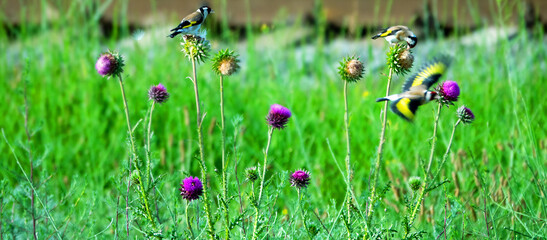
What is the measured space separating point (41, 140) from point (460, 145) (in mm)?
1854

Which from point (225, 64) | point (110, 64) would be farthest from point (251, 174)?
point (110, 64)

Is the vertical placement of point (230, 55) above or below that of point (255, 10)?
below

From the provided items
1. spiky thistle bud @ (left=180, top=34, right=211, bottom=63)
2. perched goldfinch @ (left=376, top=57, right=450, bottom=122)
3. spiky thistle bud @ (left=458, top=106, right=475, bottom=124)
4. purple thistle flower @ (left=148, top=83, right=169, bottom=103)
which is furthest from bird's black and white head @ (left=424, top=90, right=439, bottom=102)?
purple thistle flower @ (left=148, top=83, right=169, bottom=103)

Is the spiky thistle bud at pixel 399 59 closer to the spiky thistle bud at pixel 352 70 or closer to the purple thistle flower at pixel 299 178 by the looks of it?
the spiky thistle bud at pixel 352 70

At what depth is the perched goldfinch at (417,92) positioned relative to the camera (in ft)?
3.60

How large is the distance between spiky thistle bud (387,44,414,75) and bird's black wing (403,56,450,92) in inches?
Result: 2.6

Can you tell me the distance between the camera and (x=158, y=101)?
1300 millimetres

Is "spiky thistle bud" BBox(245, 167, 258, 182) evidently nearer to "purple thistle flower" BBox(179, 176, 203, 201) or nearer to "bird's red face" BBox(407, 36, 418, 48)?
"purple thistle flower" BBox(179, 176, 203, 201)

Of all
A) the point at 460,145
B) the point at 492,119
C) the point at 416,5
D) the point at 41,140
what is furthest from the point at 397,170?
the point at 416,5

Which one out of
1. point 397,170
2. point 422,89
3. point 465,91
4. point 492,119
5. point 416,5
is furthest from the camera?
point 416,5

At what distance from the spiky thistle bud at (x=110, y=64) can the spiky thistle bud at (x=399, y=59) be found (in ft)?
1.71

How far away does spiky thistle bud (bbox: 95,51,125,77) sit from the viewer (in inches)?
46.3

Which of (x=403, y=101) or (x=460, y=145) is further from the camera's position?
(x=460, y=145)

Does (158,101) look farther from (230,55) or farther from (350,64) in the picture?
(350,64)
